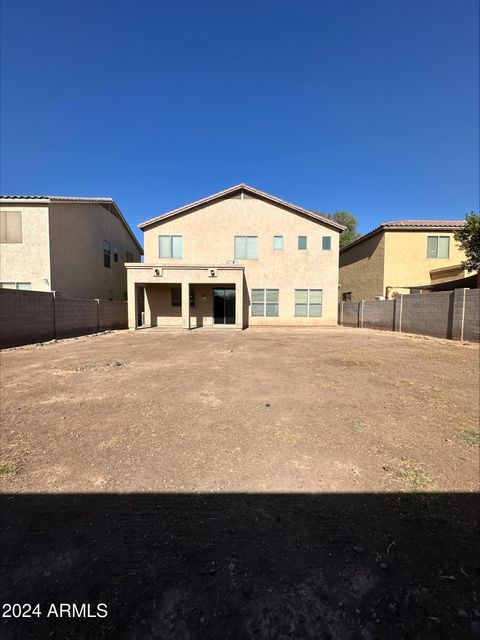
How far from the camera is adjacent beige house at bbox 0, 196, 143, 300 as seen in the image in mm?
15336

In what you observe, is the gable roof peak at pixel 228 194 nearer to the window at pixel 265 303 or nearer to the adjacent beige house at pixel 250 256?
the adjacent beige house at pixel 250 256

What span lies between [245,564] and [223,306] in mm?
18774

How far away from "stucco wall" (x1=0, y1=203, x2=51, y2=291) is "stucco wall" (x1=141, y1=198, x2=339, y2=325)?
6150mm

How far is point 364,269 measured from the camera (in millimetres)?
24703

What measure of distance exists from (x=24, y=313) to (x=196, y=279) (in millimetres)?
8992

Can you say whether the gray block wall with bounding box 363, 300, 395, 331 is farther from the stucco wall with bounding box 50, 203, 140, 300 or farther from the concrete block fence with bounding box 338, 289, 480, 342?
the stucco wall with bounding box 50, 203, 140, 300

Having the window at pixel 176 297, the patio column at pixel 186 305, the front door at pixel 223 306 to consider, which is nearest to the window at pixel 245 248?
the front door at pixel 223 306

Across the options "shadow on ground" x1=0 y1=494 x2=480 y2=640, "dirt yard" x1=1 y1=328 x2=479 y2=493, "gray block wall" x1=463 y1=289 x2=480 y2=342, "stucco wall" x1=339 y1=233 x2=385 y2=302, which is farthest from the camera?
"stucco wall" x1=339 y1=233 x2=385 y2=302

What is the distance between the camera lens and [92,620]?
157cm

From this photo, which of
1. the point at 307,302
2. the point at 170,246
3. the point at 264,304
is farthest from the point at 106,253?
the point at 307,302

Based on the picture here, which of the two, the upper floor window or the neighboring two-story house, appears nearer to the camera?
the upper floor window

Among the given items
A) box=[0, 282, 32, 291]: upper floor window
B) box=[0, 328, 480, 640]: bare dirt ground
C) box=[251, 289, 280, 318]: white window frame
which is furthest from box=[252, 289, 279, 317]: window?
box=[0, 328, 480, 640]: bare dirt ground

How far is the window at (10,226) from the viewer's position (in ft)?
50.2

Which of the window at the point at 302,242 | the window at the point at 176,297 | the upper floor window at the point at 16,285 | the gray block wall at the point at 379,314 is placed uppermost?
the window at the point at 302,242
